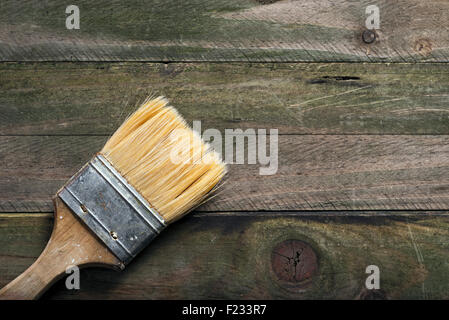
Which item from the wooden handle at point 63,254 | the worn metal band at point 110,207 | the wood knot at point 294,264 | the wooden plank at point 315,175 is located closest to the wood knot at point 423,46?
the wooden plank at point 315,175

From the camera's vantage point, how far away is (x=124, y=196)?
122cm

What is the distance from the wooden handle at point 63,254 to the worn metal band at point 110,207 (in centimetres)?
3

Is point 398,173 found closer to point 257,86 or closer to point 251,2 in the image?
point 257,86

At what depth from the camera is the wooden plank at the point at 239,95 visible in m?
1.35

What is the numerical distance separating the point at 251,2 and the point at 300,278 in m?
0.81

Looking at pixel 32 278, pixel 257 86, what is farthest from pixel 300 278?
pixel 32 278

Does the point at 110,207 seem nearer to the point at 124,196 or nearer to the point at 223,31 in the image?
the point at 124,196

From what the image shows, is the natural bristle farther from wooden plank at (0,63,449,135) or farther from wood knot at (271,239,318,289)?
wood knot at (271,239,318,289)

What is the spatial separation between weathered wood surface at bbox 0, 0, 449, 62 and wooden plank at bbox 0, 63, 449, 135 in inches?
1.3

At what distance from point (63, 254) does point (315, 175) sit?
28.6 inches

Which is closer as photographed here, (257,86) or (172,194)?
(172,194)

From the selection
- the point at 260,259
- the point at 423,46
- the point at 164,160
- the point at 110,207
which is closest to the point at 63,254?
the point at 110,207

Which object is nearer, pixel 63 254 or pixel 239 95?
pixel 63 254

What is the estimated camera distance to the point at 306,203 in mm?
1339
